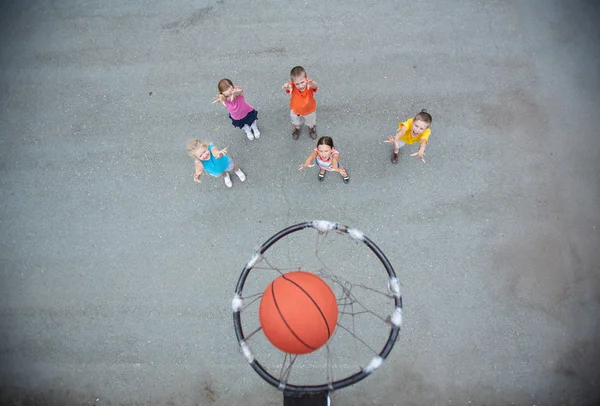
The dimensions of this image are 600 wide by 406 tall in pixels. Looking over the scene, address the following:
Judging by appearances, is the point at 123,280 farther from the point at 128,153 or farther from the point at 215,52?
the point at 215,52

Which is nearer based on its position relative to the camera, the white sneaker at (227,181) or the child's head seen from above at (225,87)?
the child's head seen from above at (225,87)

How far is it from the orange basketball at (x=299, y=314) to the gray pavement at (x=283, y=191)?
7.30 feet

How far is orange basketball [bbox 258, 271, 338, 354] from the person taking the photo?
247cm

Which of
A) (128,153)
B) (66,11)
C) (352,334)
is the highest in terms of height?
(66,11)

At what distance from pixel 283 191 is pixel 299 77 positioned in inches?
59.3

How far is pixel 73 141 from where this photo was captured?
5.37 metres

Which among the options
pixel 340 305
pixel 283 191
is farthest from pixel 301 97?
pixel 340 305

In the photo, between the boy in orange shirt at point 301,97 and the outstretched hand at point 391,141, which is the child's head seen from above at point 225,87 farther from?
the outstretched hand at point 391,141

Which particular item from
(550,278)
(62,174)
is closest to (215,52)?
(62,174)

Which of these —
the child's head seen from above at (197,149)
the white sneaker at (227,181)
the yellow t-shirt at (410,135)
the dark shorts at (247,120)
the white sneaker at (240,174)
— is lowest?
the white sneaker at (227,181)

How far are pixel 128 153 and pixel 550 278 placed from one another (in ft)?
19.0

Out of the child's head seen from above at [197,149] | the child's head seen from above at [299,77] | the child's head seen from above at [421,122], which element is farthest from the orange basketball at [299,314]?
the child's head seen from above at [299,77]

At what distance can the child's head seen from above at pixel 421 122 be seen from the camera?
4.00m

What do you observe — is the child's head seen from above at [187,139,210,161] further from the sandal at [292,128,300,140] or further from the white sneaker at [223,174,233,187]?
the sandal at [292,128,300,140]
